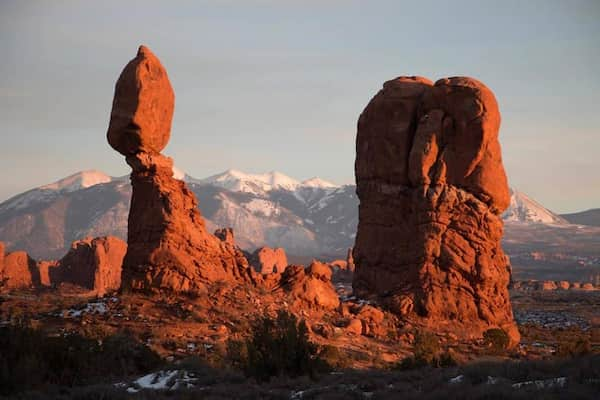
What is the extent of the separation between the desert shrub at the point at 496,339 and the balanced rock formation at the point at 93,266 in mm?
31350

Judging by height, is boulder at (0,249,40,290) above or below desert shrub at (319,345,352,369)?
above

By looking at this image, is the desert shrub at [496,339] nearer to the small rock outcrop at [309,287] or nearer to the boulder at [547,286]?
the small rock outcrop at [309,287]

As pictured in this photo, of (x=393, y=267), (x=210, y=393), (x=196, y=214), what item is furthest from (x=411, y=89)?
(x=210, y=393)

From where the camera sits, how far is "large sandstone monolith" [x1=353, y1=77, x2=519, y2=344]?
96.2 feet

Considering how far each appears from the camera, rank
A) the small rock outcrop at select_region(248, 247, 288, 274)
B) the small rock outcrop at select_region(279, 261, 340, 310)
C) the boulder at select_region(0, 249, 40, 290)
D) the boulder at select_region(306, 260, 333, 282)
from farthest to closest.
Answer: the small rock outcrop at select_region(248, 247, 288, 274) < the boulder at select_region(0, 249, 40, 290) < the boulder at select_region(306, 260, 333, 282) < the small rock outcrop at select_region(279, 261, 340, 310)

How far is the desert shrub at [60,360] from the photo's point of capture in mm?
15078

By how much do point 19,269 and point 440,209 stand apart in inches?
1320

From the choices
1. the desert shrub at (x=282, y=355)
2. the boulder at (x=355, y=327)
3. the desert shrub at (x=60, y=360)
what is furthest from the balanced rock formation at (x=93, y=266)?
the desert shrub at (x=282, y=355)

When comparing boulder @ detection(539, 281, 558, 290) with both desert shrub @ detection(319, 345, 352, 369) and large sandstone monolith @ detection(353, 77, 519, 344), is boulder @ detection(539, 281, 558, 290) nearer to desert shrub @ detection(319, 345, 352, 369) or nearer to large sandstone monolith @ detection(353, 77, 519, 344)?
large sandstone monolith @ detection(353, 77, 519, 344)

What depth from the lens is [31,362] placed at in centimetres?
1534

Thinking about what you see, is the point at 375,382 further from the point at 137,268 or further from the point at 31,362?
the point at 137,268

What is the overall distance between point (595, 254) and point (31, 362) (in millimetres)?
192810

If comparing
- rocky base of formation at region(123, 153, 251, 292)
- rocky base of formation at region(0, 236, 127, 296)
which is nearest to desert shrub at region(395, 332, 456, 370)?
rocky base of formation at region(123, 153, 251, 292)

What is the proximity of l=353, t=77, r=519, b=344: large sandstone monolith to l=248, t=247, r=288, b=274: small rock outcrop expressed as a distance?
114 feet
